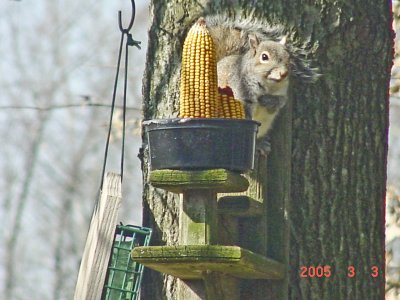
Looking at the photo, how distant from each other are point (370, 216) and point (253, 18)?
82cm

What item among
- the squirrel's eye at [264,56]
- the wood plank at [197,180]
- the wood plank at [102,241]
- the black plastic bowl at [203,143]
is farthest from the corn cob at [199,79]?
the wood plank at [102,241]

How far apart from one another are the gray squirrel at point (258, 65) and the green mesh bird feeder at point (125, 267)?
580mm

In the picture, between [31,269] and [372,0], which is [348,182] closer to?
[372,0]

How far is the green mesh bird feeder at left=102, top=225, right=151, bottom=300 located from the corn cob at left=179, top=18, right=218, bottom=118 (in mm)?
651

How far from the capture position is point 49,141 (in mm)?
19531

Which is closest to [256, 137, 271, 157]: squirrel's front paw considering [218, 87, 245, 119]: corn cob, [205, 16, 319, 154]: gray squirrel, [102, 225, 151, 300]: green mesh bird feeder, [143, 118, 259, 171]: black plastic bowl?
[205, 16, 319, 154]: gray squirrel

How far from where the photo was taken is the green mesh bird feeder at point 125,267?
14.3 ft

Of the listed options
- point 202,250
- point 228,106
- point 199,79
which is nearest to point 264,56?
point 228,106

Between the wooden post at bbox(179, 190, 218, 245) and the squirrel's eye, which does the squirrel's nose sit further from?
the wooden post at bbox(179, 190, 218, 245)

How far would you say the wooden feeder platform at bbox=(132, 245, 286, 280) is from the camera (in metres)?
3.78

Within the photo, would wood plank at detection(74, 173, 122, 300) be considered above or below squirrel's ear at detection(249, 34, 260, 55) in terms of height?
below

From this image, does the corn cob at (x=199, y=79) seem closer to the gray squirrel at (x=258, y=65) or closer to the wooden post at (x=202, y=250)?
the wooden post at (x=202, y=250)

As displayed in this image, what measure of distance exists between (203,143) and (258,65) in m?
0.80

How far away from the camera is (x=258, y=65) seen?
4.52 metres
